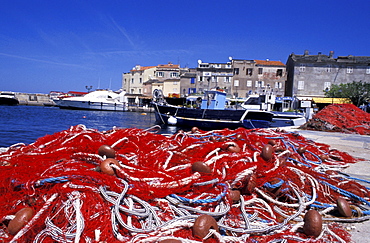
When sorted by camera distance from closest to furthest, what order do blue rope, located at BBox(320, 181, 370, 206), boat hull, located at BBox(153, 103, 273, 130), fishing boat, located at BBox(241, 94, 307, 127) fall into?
blue rope, located at BBox(320, 181, 370, 206) → boat hull, located at BBox(153, 103, 273, 130) → fishing boat, located at BBox(241, 94, 307, 127)

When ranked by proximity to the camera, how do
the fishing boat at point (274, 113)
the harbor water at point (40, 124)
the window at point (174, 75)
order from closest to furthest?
the harbor water at point (40, 124) → the fishing boat at point (274, 113) → the window at point (174, 75)

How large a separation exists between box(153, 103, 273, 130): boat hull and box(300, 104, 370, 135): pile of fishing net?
712 centimetres

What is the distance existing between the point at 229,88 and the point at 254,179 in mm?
49313

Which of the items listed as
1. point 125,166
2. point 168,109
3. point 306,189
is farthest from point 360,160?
point 168,109

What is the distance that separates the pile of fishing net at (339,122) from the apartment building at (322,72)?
36.1 meters

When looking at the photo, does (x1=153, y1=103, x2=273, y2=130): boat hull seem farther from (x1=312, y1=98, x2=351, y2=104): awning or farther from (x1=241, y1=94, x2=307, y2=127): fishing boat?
(x1=312, y1=98, x2=351, y2=104): awning

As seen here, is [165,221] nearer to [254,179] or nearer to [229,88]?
[254,179]

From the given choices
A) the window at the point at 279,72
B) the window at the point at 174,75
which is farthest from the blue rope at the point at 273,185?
the window at the point at 174,75

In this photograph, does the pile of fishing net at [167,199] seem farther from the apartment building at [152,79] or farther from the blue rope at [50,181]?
the apartment building at [152,79]

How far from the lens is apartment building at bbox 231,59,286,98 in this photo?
49.3 meters

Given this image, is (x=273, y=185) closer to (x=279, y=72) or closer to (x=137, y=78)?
(x=279, y=72)

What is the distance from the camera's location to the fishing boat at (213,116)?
19094 mm

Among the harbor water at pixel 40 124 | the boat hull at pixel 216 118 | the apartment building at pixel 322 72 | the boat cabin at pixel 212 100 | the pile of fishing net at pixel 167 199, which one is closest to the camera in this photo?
the pile of fishing net at pixel 167 199

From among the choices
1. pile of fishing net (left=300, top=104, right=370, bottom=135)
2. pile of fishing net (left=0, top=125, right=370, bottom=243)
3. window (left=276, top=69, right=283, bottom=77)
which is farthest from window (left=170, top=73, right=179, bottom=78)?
pile of fishing net (left=0, top=125, right=370, bottom=243)
